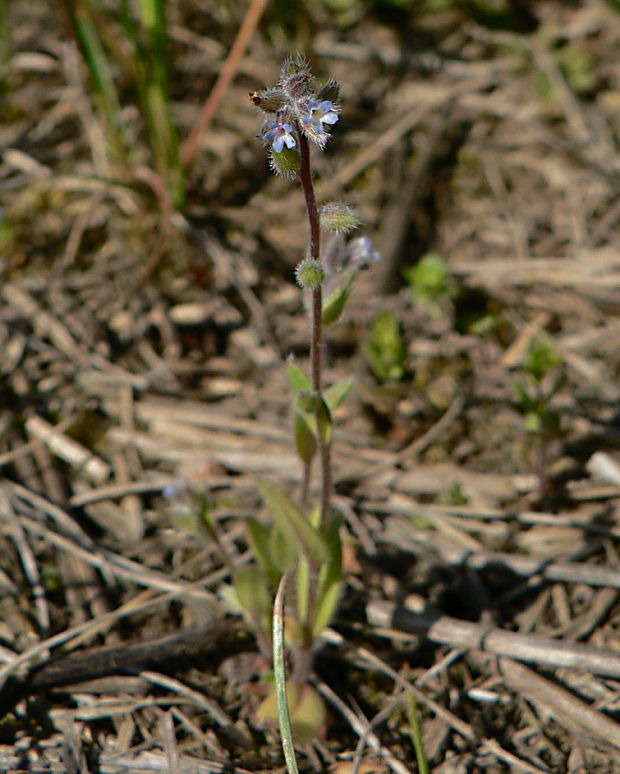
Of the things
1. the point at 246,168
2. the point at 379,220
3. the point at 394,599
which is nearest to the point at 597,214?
the point at 379,220

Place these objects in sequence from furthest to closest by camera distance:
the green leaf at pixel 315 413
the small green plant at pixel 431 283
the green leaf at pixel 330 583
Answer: the small green plant at pixel 431 283 < the green leaf at pixel 330 583 < the green leaf at pixel 315 413

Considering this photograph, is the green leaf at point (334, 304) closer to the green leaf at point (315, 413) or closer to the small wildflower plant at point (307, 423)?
the small wildflower plant at point (307, 423)

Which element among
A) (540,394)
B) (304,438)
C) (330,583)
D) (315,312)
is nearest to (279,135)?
(315,312)

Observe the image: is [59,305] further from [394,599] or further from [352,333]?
[394,599]

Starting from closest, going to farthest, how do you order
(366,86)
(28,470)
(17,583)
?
(17,583)
(28,470)
(366,86)

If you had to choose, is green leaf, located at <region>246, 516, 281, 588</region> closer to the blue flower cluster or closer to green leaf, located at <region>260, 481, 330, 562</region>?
green leaf, located at <region>260, 481, 330, 562</region>

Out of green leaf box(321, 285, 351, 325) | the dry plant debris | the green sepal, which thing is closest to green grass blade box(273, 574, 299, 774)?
the dry plant debris

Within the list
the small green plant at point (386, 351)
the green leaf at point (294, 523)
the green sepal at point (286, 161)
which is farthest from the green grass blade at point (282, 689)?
the small green plant at point (386, 351)
